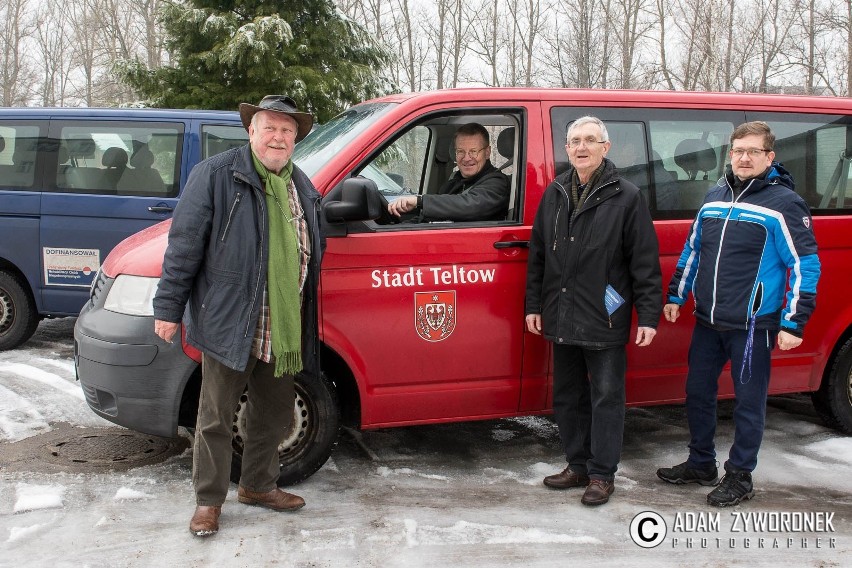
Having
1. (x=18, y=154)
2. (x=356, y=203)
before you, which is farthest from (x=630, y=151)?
(x=18, y=154)

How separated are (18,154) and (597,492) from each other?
18.2ft

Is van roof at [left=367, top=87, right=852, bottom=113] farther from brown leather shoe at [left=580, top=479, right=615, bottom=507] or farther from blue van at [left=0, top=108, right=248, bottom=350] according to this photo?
blue van at [left=0, top=108, right=248, bottom=350]

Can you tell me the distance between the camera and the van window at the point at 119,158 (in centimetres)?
688

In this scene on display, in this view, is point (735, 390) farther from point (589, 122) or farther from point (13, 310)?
point (13, 310)

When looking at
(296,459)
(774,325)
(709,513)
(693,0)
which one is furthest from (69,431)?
(693,0)

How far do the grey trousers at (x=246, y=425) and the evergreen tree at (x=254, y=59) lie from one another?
8.19m

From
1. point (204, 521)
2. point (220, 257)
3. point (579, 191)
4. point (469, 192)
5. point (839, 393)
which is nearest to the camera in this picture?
point (220, 257)

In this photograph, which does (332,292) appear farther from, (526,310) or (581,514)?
(581,514)

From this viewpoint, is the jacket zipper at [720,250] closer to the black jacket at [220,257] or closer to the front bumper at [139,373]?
the black jacket at [220,257]

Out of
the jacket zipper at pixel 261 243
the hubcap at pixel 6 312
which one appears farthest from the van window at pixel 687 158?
the hubcap at pixel 6 312

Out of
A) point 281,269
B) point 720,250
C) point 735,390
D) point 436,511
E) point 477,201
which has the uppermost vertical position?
point 477,201

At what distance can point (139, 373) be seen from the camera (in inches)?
148

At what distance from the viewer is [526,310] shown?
3.99 m

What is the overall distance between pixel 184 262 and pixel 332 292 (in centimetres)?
80
